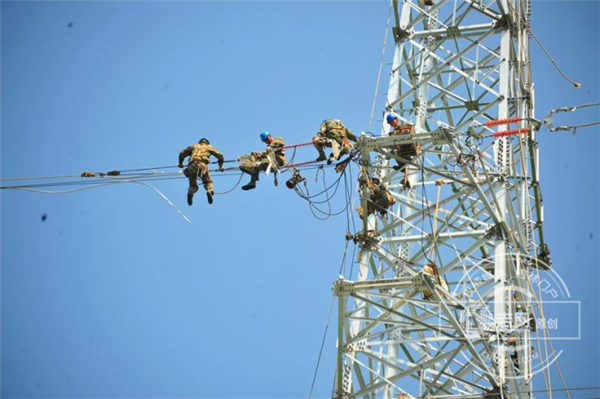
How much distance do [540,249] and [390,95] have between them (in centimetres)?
691

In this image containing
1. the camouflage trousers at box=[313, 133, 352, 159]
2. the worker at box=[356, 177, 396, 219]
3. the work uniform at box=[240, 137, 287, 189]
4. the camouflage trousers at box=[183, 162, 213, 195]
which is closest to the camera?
the camouflage trousers at box=[313, 133, 352, 159]

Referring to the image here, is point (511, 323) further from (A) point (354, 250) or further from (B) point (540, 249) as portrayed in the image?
(B) point (540, 249)

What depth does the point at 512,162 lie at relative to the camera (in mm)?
20141

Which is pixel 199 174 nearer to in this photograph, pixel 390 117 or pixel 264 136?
pixel 264 136

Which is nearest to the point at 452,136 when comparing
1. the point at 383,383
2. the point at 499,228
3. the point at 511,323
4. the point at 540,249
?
the point at 499,228

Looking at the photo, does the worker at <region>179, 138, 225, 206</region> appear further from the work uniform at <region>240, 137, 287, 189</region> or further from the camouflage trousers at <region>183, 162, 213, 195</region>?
the work uniform at <region>240, 137, 287, 189</region>

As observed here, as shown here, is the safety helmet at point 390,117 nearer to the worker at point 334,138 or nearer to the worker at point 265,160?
the worker at point 334,138

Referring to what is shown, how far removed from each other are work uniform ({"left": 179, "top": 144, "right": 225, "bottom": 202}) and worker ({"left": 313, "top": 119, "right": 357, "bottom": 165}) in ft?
8.48

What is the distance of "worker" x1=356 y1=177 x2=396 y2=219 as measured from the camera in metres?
19.4

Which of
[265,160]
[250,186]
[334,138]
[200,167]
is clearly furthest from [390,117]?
[200,167]

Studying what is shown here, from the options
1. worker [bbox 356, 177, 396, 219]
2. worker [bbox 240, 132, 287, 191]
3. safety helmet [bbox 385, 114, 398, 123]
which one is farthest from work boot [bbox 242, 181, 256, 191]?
safety helmet [bbox 385, 114, 398, 123]

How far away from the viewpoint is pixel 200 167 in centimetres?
2059

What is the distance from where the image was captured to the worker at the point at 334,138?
19.1 m

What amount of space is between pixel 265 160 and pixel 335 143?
199 centimetres
